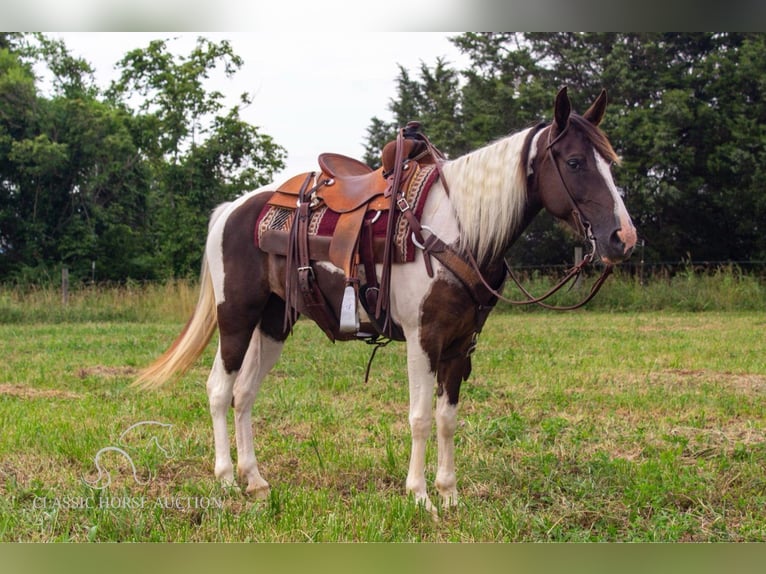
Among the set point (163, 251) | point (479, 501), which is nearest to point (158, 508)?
point (479, 501)

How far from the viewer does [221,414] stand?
4.12 m

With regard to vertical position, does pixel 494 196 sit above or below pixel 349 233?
above

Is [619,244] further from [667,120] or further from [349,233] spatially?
[667,120]

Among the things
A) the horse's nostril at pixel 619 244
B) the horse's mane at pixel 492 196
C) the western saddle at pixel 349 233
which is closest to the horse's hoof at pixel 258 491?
the western saddle at pixel 349 233

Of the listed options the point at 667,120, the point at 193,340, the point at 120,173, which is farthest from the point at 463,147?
the point at 193,340

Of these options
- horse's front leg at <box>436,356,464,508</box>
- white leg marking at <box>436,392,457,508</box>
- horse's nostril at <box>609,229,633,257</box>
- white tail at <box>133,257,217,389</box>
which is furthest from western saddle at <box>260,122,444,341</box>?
horse's nostril at <box>609,229,633,257</box>

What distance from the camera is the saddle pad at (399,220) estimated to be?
3.56 m

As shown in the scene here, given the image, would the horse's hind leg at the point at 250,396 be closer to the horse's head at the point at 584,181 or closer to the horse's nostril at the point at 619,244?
the horse's head at the point at 584,181

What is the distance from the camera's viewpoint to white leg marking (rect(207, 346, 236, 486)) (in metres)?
4.00

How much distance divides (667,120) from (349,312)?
1627 cm

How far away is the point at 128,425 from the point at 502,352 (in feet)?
16.4

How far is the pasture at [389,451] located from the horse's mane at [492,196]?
4.45 feet

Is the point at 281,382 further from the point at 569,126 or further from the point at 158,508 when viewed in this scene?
the point at 569,126

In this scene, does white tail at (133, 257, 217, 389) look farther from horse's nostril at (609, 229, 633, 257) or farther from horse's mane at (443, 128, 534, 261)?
horse's nostril at (609, 229, 633, 257)
